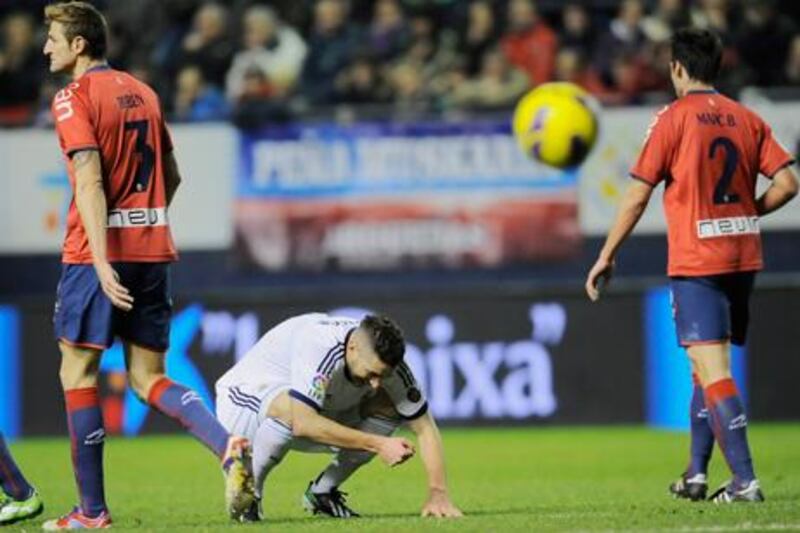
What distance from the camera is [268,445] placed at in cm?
864

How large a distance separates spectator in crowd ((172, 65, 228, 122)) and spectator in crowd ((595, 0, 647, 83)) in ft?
11.9

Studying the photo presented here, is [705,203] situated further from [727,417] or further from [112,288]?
[112,288]

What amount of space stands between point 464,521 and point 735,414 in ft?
4.62

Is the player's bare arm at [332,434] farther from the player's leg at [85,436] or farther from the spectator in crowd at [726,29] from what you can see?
the spectator in crowd at [726,29]

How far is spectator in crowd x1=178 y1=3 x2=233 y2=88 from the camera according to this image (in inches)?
720

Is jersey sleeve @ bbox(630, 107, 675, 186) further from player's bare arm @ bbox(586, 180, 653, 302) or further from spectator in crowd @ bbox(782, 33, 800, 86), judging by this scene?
spectator in crowd @ bbox(782, 33, 800, 86)

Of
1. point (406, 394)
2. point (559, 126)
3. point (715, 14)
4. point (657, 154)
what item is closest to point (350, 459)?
point (406, 394)

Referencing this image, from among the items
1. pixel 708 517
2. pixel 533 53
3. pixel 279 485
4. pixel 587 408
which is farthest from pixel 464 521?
pixel 533 53

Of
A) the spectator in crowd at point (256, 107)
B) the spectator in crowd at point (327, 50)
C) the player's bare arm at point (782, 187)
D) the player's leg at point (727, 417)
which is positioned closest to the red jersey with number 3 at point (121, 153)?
the player's leg at point (727, 417)

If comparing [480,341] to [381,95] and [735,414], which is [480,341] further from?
[735,414]

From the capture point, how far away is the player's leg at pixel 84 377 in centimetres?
802

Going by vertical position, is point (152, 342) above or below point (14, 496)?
above

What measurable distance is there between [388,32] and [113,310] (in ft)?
35.3

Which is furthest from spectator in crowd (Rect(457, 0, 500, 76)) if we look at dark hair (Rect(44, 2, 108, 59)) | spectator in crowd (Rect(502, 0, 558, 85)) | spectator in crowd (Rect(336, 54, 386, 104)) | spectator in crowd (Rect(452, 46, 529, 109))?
dark hair (Rect(44, 2, 108, 59))
